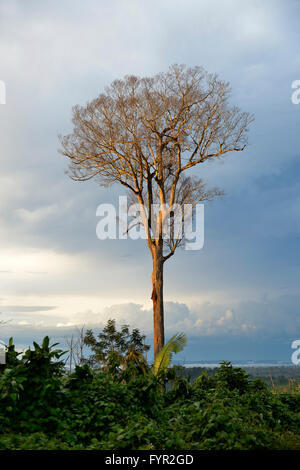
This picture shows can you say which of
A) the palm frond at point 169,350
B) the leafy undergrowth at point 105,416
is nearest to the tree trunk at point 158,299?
the palm frond at point 169,350

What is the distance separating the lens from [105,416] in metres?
5.35

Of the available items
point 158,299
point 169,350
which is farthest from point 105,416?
point 158,299

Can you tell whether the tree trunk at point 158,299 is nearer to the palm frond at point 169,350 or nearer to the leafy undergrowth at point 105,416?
the palm frond at point 169,350

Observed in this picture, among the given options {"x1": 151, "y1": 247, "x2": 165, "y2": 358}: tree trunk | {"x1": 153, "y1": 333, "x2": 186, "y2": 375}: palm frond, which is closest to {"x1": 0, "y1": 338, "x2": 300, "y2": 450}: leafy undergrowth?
{"x1": 153, "y1": 333, "x2": 186, "y2": 375}: palm frond

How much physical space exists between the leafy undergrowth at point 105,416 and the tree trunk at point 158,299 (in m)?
5.00

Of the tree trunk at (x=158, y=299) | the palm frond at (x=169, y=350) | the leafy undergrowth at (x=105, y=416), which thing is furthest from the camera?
the tree trunk at (x=158, y=299)

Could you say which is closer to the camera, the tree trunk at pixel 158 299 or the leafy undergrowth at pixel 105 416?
the leafy undergrowth at pixel 105 416

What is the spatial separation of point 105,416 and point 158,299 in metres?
7.06

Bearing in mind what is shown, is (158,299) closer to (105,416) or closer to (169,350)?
(169,350)

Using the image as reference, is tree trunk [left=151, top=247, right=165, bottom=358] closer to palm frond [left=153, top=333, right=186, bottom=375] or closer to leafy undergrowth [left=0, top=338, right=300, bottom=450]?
palm frond [left=153, top=333, right=186, bottom=375]

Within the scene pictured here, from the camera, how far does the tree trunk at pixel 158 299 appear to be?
12.0 metres

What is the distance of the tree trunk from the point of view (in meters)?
12.0
